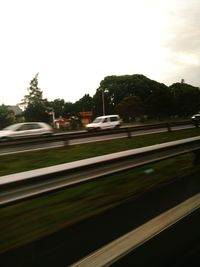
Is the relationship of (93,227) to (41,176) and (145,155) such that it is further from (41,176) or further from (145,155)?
(145,155)

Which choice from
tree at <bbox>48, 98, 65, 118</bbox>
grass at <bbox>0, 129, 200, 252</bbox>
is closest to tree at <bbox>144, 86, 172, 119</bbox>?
grass at <bbox>0, 129, 200, 252</bbox>

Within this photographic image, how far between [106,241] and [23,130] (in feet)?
82.8

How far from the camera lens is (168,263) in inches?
142

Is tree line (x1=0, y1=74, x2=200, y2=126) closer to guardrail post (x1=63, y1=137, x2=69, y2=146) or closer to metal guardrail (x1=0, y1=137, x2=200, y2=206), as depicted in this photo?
guardrail post (x1=63, y1=137, x2=69, y2=146)

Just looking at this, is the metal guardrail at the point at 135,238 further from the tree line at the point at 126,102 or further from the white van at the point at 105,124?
the tree line at the point at 126,102

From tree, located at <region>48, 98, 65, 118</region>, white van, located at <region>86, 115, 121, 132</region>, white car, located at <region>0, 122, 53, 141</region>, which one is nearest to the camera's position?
white car, located at <region>0, 122, 53, 141</region>

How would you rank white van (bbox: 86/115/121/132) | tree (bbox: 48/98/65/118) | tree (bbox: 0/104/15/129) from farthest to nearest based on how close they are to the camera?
1. tree (bbox: 48/98/65/118)
2. tree (bbox: 0/104/15/129)
3. white van (bbox: 86/115/121/132)

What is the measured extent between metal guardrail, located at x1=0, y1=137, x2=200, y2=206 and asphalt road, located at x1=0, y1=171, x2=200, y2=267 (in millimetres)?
523

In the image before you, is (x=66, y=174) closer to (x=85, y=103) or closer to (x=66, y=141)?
(x=66, y=141)

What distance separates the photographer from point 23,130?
28.9m

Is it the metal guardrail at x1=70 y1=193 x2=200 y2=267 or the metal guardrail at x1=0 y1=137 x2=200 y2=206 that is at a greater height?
the metal guardrail at x1=0 y1=137 x2=200 y2=206

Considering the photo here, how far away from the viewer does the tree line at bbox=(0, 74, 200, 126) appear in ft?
256

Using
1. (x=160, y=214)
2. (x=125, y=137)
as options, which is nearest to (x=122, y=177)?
(x=160, y=214)

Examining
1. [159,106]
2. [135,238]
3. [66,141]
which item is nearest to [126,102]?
[159,106]
